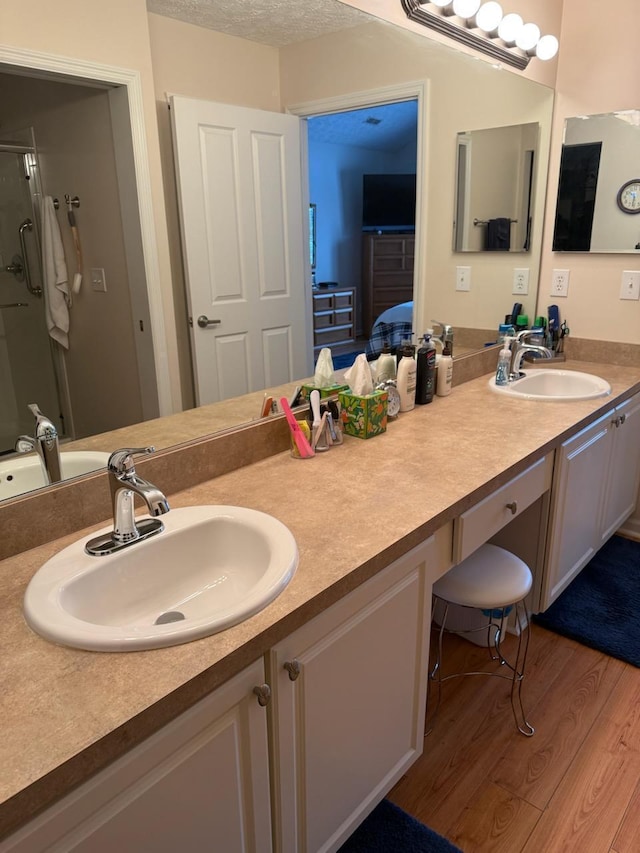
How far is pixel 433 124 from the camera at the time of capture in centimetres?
221

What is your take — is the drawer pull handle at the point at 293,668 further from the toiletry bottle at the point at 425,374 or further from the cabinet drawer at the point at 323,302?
the toiletry bottle at the point at 425,374

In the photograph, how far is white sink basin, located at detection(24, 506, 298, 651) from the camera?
926 millimetres

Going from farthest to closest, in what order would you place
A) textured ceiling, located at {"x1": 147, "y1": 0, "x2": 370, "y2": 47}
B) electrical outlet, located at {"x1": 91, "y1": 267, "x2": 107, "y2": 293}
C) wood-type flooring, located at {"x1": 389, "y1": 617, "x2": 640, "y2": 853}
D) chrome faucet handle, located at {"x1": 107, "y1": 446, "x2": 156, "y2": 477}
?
wood-type flooring, located at {"x1": 389, "y1": 617, "x2": 640, "y2": 853}, textured ceiling, located at {"x1": 147, "y1": 0, "x2": 370, "y2": 47}, electrical outlet, located at {"x1": 91, "y1": 267, "x2": 107, "y2": 293}, chrome faucet handle, located at {"x1": 107, "y1": 446, "x2": 156, "y2": 477}

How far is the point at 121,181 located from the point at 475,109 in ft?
5.27

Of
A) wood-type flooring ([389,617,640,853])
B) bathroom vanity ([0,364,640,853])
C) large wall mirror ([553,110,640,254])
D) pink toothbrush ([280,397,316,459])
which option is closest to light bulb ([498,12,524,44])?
large wall mirror ([553,110,640,254])

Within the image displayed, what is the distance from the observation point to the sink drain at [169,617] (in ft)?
3.83

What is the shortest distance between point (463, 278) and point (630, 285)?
0.71 metres

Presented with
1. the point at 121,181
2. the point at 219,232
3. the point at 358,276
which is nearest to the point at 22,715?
the point at 121,181

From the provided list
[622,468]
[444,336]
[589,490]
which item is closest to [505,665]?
[589,490]

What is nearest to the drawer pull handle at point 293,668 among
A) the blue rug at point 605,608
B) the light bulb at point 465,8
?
the blue rug at point 605,608

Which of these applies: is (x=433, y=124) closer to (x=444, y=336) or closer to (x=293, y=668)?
(x=444, y=336)

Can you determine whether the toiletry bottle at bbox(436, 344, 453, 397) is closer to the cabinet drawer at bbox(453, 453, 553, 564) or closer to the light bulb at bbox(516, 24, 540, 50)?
the cabinet drawer at bbox(453, 453, 553, 564)

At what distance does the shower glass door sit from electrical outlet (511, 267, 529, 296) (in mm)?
2123

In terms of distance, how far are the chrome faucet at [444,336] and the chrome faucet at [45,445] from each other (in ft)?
5.02
